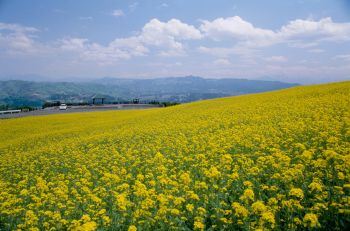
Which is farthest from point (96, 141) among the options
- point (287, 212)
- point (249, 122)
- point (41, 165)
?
point (287, 212)

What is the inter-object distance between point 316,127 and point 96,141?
13508 mm

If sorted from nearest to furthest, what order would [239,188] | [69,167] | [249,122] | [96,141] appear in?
1. [239,188]
2. [69,167]
3. [249,122]
4. [96,141]

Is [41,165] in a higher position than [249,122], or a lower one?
lower

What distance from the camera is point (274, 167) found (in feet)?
27.6

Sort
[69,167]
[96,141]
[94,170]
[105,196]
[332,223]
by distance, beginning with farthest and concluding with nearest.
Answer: [96,141] < [69,167] < [94,170] < [105,196] < [332,223]

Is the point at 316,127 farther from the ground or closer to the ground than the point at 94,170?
farther from the ground

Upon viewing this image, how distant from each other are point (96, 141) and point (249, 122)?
9958 millimetres

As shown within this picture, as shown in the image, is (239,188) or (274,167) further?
(274,167)

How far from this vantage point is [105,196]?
8.34m

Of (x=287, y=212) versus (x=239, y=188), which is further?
(x=239, y=188)

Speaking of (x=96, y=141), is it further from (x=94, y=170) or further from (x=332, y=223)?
(x=332, y=223)

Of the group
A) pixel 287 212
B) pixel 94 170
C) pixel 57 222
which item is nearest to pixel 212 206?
pixel 287 212

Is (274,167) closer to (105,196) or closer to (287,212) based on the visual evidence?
(287,212)

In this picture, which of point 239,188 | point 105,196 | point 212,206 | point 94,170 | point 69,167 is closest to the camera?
point 212,206
